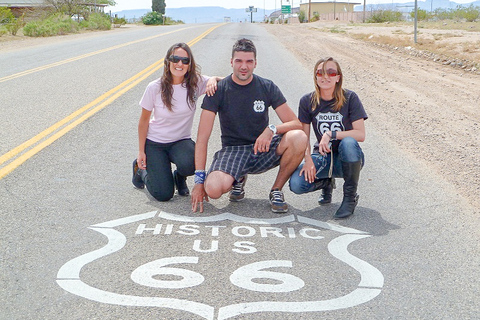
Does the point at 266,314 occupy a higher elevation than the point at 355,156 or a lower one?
lower

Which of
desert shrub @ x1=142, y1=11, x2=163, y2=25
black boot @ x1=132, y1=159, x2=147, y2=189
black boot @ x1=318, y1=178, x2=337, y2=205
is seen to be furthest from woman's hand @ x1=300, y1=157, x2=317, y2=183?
desert shrub @ x1=142, y1=11, x2=163, y2=25

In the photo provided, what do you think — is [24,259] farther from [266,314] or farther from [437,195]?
[437,195]

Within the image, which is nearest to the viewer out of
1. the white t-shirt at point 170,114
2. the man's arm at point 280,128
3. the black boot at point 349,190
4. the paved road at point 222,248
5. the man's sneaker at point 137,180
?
the paved road at point 222,248

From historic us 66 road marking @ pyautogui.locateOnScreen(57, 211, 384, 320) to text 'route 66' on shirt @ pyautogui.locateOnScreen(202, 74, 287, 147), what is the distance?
2.75ft

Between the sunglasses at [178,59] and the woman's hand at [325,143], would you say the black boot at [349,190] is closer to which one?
the woman's hand at [325,143]

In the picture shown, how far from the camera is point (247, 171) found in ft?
17.2

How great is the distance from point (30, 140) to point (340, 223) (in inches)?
168

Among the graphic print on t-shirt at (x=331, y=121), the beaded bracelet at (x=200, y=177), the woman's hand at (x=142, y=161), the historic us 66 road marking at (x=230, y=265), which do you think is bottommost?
the historic us 66 road marking at (x=230, y=265)

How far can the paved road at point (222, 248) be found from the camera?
10.8ft

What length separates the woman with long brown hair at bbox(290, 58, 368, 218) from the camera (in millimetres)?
4887

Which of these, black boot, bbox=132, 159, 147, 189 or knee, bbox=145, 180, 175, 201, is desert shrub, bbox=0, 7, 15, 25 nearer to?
black boot, bbox=132, 159, 147, 189

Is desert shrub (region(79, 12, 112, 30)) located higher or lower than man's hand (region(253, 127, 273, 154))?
higher

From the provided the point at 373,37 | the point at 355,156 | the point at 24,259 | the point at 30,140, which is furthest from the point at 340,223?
the point at 373,37

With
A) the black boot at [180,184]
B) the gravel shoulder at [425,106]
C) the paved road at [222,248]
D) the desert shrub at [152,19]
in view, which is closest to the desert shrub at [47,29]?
the gravel shoulder at [425,106]
